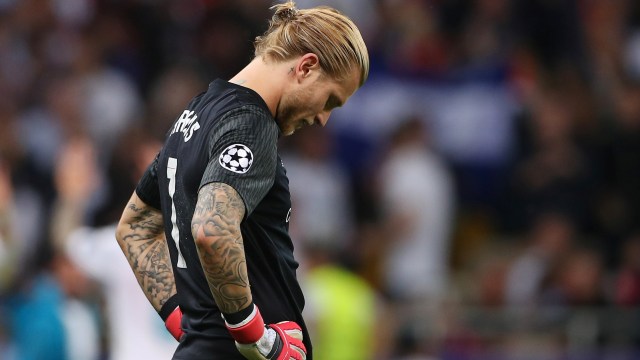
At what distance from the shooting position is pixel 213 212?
4027mm

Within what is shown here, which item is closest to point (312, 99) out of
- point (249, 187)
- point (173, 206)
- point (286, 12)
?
point (286, 12)

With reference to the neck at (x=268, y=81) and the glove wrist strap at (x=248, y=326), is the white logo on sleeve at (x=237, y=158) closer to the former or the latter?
the neck at (x=268, y=81)

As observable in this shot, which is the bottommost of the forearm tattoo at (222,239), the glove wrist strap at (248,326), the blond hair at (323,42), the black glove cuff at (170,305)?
the glove wrist strap at (248,326)

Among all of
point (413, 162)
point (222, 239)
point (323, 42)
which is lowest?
point (222, 239)

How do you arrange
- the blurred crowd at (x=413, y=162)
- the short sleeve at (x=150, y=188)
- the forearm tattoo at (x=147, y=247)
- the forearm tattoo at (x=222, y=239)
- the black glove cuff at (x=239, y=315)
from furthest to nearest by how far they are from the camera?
1. the blurred crowd at (x=413, y=162)
2. the forearm tattoo at (x=147, y=247)
3. the short sleeve at (x=150, y=188)
4. the black glove cuff at (x=239, y=315)
5. the forearm tattoo at (x=222, y=239)

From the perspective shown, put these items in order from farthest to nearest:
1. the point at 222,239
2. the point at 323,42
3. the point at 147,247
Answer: the point at 147,247 < the point at 323,42 < the point at 222,239

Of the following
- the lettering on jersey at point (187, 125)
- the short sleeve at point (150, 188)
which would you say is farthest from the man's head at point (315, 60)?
→ the short sleeve at point (150, 188)

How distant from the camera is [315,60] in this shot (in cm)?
434

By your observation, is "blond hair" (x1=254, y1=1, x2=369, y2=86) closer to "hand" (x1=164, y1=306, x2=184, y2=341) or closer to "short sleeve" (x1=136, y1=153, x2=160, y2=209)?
"short sleeve" (x1=136, y1=153, x2=160, y2=209)

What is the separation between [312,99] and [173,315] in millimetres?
980

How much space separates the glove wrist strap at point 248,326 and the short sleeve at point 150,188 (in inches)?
28.8

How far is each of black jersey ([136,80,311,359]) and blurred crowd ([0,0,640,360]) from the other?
15.1 ft

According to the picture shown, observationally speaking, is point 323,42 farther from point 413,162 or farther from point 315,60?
point 413,162

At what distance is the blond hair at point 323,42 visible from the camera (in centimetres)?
433
